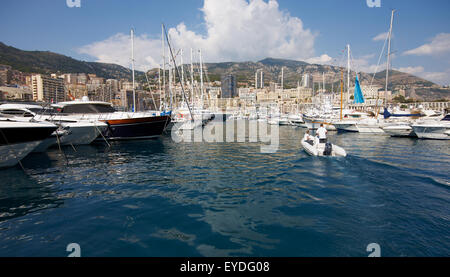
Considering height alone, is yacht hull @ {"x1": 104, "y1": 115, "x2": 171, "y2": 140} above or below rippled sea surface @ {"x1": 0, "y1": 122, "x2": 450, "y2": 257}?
above

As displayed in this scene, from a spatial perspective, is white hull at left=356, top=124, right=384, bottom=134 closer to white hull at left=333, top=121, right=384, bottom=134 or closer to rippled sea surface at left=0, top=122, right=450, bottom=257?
white hull at left=333, top=121, right=384, bottom=134

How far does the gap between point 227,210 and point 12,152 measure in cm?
1189

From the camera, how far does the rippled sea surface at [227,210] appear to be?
4578 millimetres

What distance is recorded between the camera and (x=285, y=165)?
11.8m

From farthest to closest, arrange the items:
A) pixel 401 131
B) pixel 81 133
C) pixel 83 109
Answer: pixel 401 131
pixel 83 109
pixel 81 133

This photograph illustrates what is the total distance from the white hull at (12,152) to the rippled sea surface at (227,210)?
2.61 feet

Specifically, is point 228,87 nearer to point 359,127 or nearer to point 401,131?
point 359,127

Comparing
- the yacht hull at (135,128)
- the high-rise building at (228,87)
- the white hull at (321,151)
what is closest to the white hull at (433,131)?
the white hull at (321,151)

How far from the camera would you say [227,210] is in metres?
6.29

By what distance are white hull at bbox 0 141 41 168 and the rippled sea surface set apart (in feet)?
2.61

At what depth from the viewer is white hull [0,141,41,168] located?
1059 cm

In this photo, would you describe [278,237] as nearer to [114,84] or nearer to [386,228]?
[386,228]

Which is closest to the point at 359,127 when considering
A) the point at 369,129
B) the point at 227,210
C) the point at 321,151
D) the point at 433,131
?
the point at 369,129

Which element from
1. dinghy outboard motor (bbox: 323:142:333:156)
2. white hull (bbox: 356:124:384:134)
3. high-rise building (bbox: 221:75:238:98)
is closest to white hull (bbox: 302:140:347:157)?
dinghy outboard motor (bbox: 323:142:333:156)
